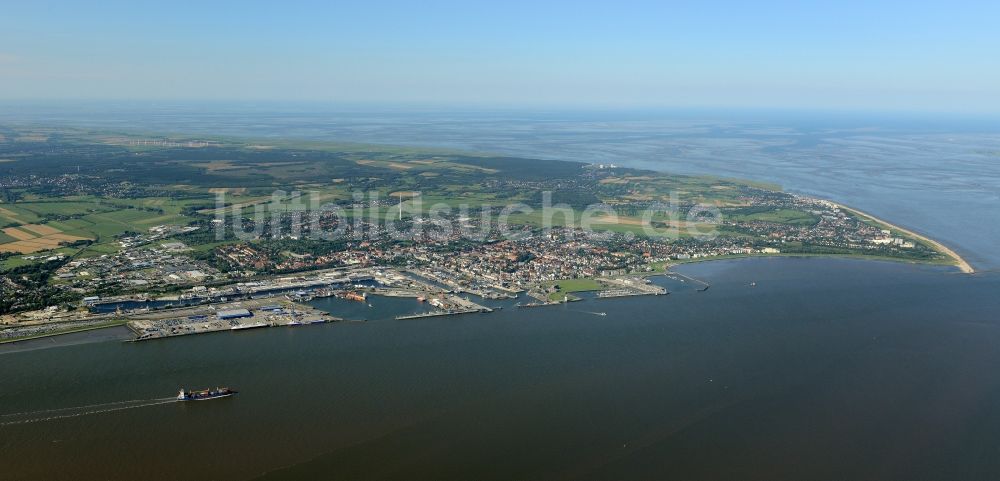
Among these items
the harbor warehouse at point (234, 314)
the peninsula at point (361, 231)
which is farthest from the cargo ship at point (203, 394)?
the harbor warehouse at point (234, 314)

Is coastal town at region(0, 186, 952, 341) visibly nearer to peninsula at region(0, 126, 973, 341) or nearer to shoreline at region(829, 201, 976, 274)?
peninsula at region(0, 126, 973, 341)

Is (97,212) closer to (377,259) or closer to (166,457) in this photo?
(377,259)

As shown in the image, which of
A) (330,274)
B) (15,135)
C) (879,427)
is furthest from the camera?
(15,135)

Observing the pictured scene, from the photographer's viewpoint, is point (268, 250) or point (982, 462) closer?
point (982, 462)

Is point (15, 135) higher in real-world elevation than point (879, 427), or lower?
higher

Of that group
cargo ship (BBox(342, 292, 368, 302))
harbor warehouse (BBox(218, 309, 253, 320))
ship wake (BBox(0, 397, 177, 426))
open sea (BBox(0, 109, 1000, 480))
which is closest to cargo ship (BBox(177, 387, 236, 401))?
ship wake (BBox(0, 397, 177, 426))

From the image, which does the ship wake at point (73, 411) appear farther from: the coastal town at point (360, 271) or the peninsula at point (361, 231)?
the peninsula at point (361, 231)

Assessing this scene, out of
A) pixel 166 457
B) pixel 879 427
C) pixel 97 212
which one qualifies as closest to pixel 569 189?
pixel 97 212
